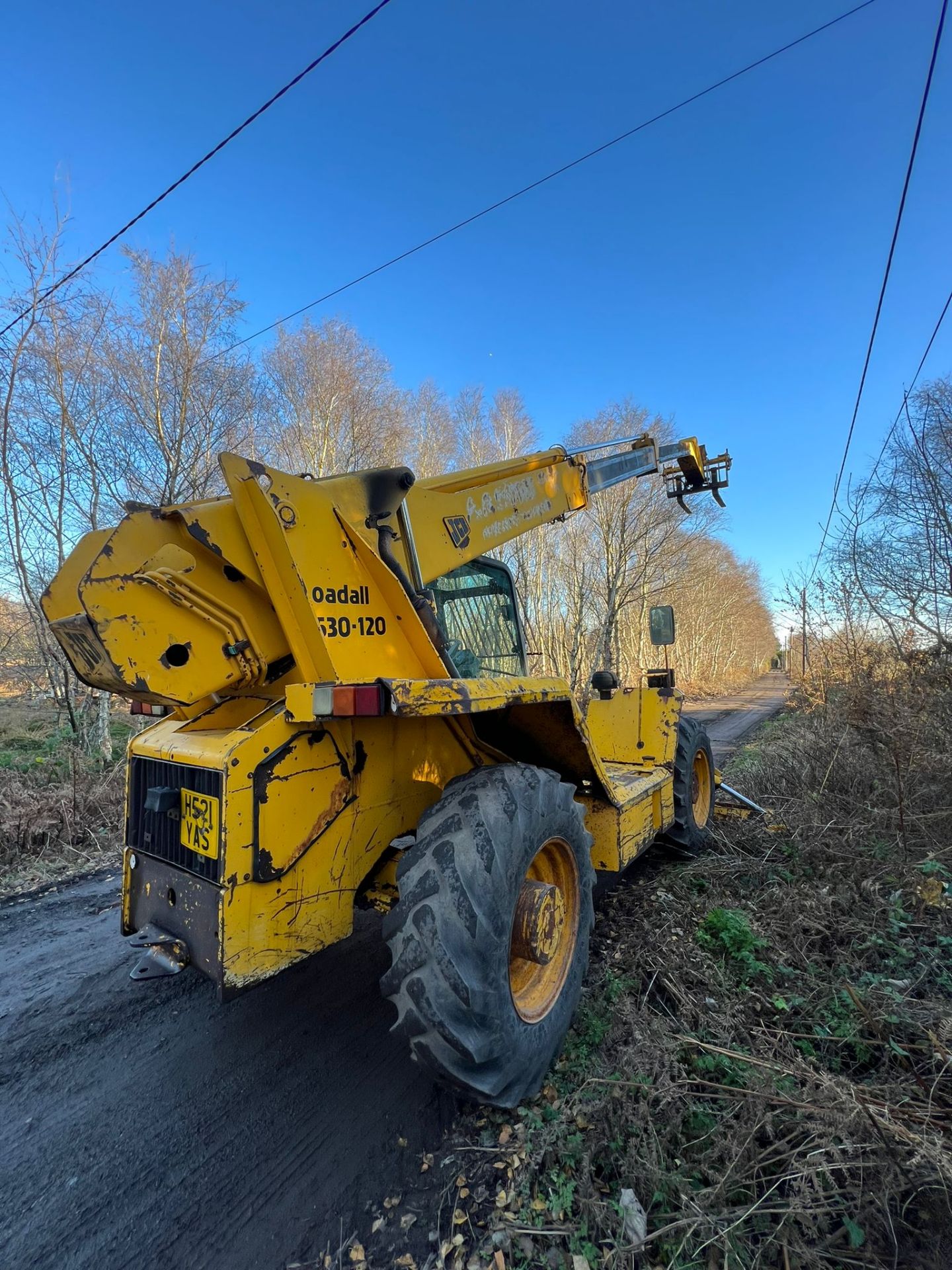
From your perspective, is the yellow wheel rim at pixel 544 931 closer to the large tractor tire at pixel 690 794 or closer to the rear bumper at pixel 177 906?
the rear bumper at pixel 177 906

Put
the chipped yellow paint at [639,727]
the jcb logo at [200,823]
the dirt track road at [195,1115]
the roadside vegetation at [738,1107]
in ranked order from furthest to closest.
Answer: the chipped yellow paint at [639,727], the jcb logo at [200,823], the dirt track road at [195,1115], the roadside vegetation at [738,1107]

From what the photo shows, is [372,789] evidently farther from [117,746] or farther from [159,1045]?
[117,746]

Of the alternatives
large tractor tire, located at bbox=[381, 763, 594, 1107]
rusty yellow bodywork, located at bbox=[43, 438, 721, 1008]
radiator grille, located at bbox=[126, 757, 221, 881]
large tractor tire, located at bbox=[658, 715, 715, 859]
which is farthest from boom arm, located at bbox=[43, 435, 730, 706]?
large tractor tire, located at bbox=[658, 715, 715, 859]

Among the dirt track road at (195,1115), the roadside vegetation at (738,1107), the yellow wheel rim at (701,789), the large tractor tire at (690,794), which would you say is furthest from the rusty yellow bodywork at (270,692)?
the yellow wheel rim at (701,789)

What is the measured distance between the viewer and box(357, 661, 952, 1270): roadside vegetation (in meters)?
1.82

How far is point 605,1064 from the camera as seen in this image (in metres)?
2.61

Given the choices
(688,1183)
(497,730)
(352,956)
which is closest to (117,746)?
(352,956)

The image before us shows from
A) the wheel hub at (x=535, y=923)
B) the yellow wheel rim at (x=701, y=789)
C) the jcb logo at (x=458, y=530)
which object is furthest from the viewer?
the yellow wheel rim at (x=701, y=789)

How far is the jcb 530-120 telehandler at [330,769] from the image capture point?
218 cm

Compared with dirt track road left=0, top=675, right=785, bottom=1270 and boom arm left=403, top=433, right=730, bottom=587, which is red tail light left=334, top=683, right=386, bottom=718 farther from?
dirt track road left=0, top=675, right=785, bottom=1270

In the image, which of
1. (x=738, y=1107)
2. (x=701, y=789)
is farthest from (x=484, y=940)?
(x=701, y=789)

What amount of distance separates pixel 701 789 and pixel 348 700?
4.73 metres

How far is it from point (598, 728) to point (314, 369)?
1633cm

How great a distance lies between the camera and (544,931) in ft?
8.54
